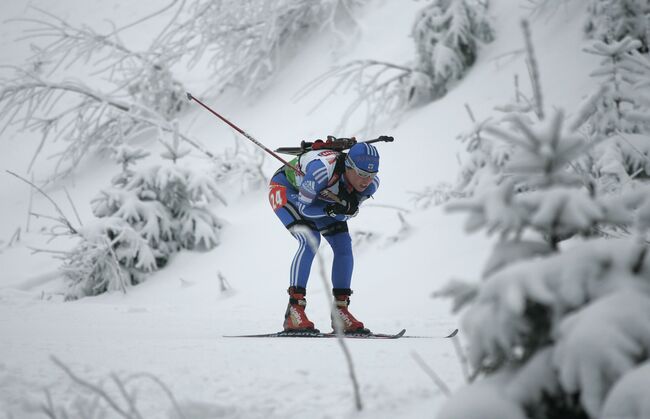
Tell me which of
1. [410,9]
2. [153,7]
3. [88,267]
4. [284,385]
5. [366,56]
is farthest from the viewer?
[153,7]

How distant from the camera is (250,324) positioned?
533 centimetres

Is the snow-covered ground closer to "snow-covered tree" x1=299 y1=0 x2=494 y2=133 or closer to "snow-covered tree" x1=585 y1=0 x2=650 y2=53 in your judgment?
"snow-covered tree" x1=299 y1=0 x2=494 y2=133

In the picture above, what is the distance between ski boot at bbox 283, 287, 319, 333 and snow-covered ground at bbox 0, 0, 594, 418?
0.51 metres

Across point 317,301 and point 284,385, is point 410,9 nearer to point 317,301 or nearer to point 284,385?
point 317,301

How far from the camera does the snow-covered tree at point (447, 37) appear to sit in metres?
9.46

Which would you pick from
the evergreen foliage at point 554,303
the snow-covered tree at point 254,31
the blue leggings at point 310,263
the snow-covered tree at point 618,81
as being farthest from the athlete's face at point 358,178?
the snow-covered tree at point 254,31

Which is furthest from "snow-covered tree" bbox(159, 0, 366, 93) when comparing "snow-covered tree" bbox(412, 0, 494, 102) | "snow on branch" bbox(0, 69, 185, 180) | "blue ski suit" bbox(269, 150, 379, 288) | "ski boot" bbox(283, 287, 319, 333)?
"ski boot" bbox(283, 287, 319, 333)

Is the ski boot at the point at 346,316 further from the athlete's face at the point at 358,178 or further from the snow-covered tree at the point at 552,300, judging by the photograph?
the snow-covered tree at the point at 552,300

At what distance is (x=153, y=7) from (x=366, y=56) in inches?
477

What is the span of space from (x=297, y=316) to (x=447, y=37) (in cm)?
671

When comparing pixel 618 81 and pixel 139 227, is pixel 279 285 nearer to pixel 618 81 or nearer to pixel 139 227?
pixel 139 227

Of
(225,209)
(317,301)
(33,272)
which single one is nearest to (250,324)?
(317,301)

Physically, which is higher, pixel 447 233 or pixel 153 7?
pixel 153 7

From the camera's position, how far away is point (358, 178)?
14.9 ft
